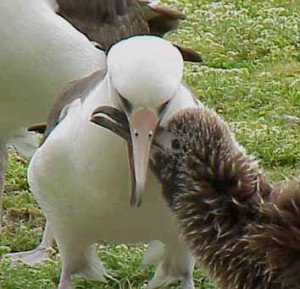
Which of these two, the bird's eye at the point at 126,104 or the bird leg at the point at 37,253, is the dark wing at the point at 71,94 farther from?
the bird leg at the point at 37,253

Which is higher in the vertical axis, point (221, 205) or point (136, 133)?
point (136, 133)

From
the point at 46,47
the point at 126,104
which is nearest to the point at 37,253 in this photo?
the point at 46,47

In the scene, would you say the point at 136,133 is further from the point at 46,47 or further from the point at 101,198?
the point at 46,47

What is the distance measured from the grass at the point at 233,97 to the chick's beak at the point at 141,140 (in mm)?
1463

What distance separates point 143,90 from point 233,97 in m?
4.11

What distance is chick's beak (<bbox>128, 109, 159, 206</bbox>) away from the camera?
5.03 m

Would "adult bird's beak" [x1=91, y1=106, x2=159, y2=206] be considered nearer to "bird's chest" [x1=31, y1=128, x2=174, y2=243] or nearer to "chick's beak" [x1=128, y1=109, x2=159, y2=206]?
"chick's beak" [x1=128, y1=109, x2=159, y2=206]

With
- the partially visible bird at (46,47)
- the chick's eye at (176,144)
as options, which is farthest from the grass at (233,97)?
the chick's eye at (176,144)

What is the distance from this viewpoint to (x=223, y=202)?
5.04 metres

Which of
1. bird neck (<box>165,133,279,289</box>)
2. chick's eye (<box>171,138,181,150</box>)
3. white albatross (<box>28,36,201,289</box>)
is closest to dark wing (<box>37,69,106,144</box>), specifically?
white albatross (<box>28,36,201,289</box>)

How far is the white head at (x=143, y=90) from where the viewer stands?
5.04m

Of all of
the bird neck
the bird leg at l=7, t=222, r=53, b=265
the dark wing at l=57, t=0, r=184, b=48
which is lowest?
the bird leg at l=7, t=222, r=53, b=265

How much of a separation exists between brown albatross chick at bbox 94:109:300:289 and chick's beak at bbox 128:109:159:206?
0.07 metres

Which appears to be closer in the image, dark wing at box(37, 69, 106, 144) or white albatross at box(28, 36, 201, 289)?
white albatross at box(28, 36, 201, 289)
